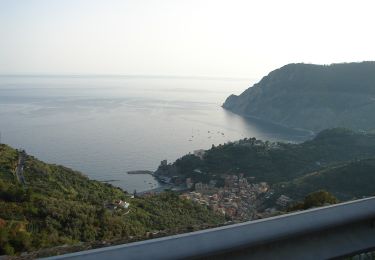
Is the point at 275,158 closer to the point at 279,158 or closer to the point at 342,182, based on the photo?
the point at 279,158

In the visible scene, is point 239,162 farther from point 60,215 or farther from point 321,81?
point 321,81

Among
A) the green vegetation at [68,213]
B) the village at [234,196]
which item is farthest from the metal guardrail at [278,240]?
the village at [234,196]

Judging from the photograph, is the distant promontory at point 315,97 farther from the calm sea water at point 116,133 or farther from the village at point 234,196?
the village at point 234,196

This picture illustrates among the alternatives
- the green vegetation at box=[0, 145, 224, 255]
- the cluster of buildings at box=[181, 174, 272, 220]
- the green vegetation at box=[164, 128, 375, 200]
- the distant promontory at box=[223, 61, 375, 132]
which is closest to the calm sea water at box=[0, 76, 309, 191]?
the distant promontory at box=[223, 61, 375, 132]

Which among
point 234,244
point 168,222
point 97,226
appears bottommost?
point 168,222

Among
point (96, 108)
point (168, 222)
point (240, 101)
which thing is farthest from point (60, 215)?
point (240, 101)

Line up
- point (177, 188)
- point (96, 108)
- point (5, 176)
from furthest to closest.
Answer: point (96, 108) → point (177, 188) → point (5, 176)
